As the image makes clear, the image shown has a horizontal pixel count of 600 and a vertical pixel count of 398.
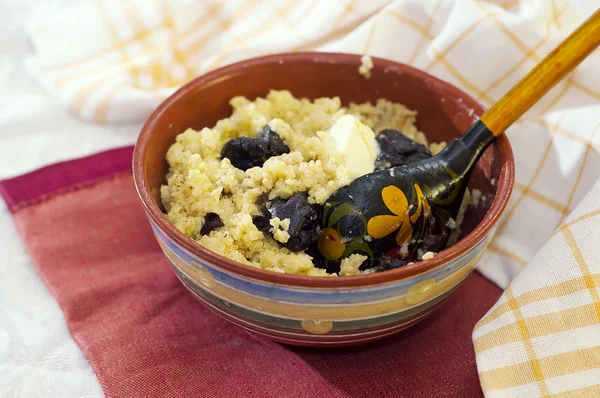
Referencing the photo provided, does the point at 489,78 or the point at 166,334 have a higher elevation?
the point at 489,78

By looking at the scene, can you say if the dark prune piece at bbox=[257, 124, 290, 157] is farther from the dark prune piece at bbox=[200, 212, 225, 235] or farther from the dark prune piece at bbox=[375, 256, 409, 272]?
the dark prune piece at bbox=[375, 256, 409, 272]

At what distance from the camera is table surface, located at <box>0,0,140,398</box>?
1.10m

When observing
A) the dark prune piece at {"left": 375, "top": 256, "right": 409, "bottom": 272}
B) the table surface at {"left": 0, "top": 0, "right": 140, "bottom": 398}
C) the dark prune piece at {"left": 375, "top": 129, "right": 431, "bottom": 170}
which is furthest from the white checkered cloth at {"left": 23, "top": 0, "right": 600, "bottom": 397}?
the dark prune piece at {"left": 375, "top": 129, "right": 431, "bottom": 170}

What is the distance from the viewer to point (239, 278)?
2.98 ft

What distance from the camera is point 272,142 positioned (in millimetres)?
1149

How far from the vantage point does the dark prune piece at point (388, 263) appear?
1.01 meters

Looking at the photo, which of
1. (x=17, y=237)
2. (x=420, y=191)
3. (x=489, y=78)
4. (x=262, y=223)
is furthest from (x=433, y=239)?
(x=17, y=237)

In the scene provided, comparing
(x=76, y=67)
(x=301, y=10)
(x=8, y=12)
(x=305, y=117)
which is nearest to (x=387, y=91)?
(x=305, y=117)

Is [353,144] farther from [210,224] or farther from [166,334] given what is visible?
[166,334]

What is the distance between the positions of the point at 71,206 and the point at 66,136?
0.91 feet

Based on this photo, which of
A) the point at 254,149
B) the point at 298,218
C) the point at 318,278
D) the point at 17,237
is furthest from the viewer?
A: the point at 17,237

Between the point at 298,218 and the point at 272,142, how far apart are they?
0.20m

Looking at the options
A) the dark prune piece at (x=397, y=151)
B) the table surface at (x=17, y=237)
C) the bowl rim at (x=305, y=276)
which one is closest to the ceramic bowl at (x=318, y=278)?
the bowl rim at (x=305, y=276)

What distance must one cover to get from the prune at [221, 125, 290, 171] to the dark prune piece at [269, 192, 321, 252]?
12 centimetres
